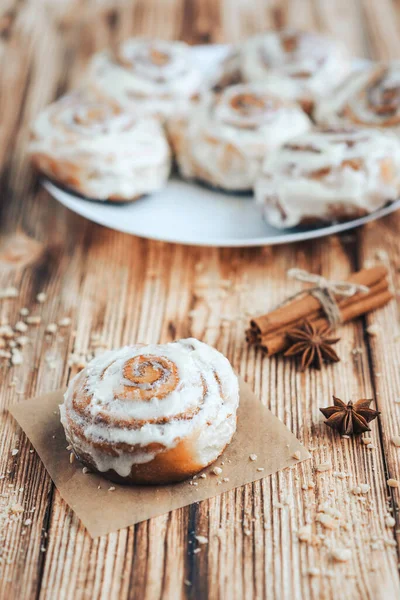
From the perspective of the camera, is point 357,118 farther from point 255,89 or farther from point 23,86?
point 23,86

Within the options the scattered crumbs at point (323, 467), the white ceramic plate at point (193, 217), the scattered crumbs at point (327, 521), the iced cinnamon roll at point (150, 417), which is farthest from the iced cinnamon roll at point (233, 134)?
the scattered crumbs at point (327, 521)

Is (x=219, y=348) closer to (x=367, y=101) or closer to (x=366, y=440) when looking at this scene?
(x=366, y=440)

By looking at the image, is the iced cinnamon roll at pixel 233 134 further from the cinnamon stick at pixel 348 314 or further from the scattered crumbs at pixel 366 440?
the scattered crumbs at pixel 366 440

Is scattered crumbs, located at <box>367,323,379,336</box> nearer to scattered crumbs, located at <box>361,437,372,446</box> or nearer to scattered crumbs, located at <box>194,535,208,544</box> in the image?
scattered crumbs, located at <box>361,437,372,446</box>

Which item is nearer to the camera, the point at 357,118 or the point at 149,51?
the point at 357,118

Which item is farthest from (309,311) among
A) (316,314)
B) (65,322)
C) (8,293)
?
(8,293)

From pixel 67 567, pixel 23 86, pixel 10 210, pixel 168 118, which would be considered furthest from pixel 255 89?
pixel 67 567

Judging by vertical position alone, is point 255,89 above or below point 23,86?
above
